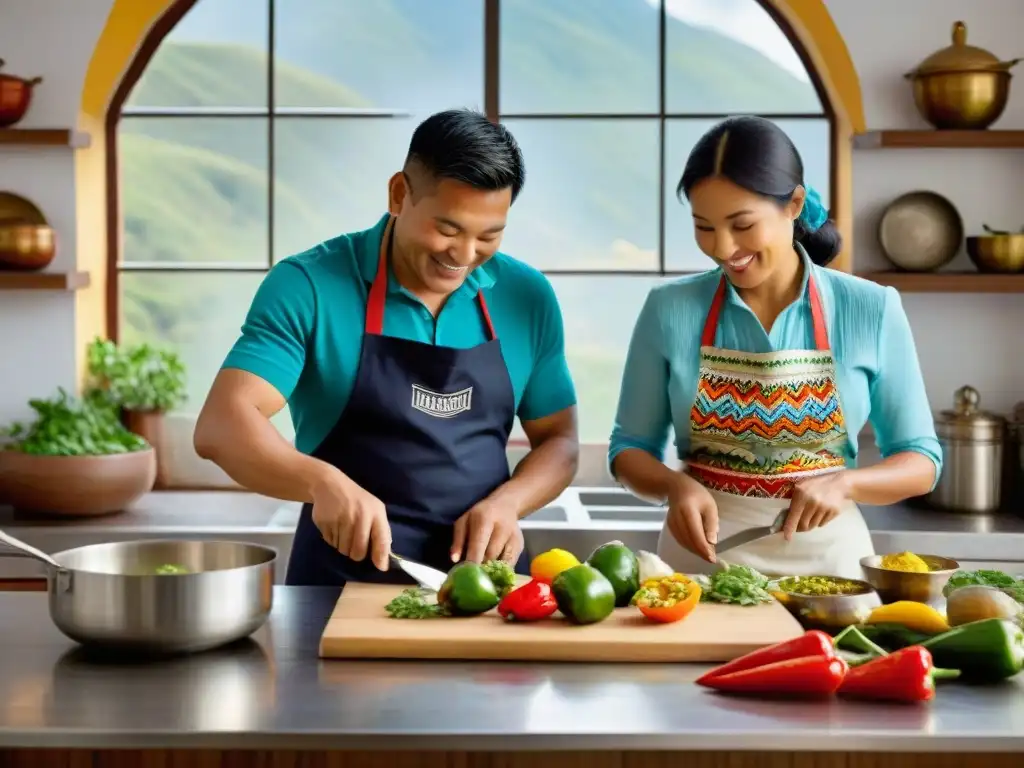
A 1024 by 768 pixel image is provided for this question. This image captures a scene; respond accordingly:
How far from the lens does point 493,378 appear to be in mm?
2430

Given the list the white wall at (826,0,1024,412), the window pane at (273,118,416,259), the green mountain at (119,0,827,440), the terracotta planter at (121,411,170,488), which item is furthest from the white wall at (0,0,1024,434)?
the window pane at (273,118,416,259)

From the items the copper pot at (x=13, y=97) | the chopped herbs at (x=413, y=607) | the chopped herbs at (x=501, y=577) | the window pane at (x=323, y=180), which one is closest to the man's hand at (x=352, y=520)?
the chopped herbs at (x=413, y=607)

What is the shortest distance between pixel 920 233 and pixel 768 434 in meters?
1.88

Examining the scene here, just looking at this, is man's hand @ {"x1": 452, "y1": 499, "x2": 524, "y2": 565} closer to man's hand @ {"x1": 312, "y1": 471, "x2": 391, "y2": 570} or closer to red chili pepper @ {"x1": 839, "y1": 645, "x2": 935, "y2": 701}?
man's hand @ {"x1": 312, "y1": 471, "x2": 391, "y2": 570}

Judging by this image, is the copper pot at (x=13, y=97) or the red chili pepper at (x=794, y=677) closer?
the red chili pepper at (x=794, y=677)

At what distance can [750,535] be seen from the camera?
227 cm

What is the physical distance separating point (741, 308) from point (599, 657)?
917 millimetres

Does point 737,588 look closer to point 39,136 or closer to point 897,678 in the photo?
point 897,678

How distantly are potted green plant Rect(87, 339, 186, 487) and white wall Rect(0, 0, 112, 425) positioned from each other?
0.12m

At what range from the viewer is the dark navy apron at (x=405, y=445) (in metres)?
2.34

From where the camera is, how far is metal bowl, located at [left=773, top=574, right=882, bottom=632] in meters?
1.90

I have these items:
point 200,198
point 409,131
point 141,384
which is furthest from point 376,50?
point 141,384

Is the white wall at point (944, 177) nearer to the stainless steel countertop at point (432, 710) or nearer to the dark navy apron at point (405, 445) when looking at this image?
the dark navy apron at point (405, 445)

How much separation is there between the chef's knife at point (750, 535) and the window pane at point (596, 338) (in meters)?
4.88
